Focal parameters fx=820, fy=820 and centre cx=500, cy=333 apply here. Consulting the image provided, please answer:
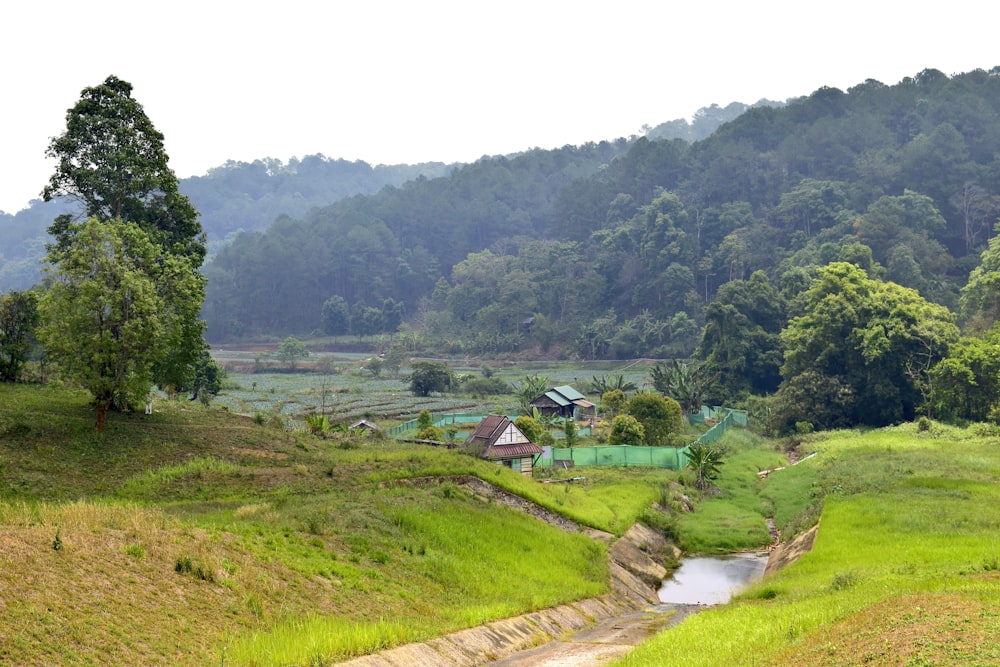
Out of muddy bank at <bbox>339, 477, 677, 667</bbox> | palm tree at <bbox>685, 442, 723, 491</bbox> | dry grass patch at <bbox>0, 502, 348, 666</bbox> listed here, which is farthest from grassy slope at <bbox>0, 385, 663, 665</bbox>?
palm tree at <bbox>685, 442, 723, 491</bbox>

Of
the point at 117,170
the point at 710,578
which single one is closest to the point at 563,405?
the point at 710,578

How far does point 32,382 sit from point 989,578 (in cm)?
3995

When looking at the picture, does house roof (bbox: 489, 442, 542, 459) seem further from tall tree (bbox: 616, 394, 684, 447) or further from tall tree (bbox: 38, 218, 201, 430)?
tall tree (bbox: 616, 394, 684, 447)

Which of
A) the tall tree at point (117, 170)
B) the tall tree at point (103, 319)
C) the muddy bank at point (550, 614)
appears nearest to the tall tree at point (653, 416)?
the muddy bank at point (550, 614)

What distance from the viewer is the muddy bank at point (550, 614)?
16297mm

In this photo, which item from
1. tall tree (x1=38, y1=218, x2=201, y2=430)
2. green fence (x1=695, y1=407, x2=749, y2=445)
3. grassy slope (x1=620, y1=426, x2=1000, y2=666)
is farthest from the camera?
green fence (x1=695, y1=407, x2=749, y2=445)

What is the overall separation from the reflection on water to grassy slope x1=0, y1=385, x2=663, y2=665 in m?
3.23

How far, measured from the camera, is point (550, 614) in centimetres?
2280

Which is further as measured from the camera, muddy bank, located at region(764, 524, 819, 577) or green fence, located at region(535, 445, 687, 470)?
green fence, located at region(535, 445, 687, 470)

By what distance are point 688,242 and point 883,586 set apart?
131 metres

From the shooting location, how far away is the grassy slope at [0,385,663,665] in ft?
43.8

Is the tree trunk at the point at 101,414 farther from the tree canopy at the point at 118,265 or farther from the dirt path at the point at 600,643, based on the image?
the dirt path at the point at 600,643

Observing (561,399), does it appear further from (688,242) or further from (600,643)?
(688,242)

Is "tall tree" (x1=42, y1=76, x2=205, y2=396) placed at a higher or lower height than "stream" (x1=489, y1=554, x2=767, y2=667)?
higher
